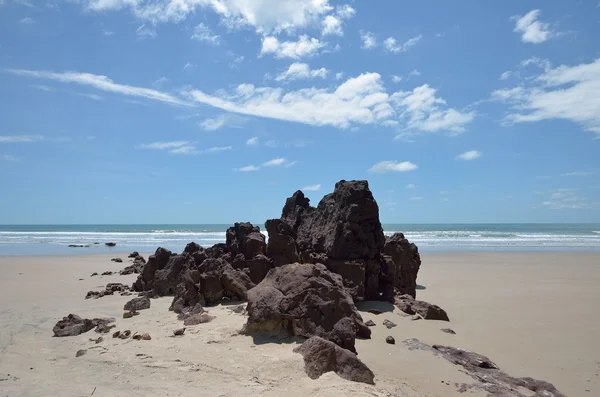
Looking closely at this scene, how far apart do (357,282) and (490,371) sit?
3576 millimetres

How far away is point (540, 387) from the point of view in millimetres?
5766

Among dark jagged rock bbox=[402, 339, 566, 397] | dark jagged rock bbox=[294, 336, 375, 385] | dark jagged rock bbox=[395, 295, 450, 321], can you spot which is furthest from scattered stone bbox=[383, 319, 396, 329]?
dark jagged rock bbox=[294, 336, 375, 385]

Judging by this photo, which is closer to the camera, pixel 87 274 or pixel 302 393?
pixel 302 393

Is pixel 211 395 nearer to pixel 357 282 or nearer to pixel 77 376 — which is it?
pixel 77 376

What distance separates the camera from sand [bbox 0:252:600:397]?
191 inches

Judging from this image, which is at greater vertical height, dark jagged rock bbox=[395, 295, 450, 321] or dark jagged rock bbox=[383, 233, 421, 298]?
dark jagged rock bbox=[383, 233, 421, 298]

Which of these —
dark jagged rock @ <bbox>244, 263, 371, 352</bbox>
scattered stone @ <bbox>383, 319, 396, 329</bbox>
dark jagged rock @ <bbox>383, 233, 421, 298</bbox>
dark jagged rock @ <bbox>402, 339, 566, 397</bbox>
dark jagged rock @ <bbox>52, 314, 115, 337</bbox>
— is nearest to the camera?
dark jagged rock @ <bbox>402, 339, 566, 397</bbox>

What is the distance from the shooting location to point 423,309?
9047 mm

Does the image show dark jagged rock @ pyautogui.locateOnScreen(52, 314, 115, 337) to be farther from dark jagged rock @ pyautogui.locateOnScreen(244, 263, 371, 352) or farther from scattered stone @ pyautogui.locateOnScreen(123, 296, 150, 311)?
dark jagged rock @ pyautogui.locateOnScreen(244, 263, 371, 352)

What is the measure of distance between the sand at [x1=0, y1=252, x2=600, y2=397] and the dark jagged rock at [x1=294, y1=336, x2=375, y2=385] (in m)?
0.11

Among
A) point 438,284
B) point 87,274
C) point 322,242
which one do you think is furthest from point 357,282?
point 87,274

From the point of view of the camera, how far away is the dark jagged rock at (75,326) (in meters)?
7.27

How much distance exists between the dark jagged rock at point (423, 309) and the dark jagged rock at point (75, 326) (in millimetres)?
5911

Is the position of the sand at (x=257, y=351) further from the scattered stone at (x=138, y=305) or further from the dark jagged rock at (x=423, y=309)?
the dark jagged rock at (x=423, y=309)
